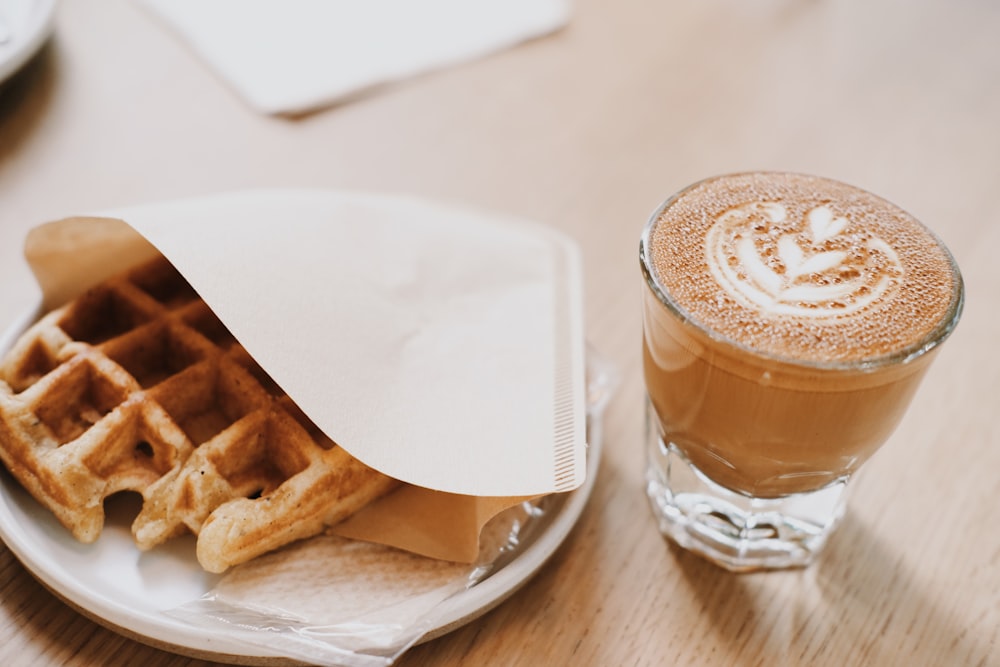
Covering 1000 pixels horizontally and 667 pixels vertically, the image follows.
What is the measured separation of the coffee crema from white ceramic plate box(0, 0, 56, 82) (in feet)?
3.25

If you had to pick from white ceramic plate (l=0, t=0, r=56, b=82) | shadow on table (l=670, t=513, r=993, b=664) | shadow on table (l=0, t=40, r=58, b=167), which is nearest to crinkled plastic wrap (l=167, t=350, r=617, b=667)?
shadow on table (l=670, t=513, r=993, b=664)

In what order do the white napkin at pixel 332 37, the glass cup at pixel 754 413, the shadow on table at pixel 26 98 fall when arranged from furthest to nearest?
the white napkin at pixel 332 37, the shadow on table at pixel 26 98, the glass cup at pixel 754 413

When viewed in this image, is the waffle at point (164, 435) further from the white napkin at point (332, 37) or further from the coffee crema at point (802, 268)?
the white napkin at point (332, 37)

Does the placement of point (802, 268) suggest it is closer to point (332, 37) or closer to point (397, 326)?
point (397, 326)

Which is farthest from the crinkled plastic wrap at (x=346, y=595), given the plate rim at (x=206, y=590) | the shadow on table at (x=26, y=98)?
the shadow on table at (x=26, y=98)

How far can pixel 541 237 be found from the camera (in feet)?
3.24

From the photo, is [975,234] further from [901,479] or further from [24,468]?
[24,468]

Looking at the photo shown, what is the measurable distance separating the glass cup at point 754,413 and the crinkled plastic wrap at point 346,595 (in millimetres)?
102

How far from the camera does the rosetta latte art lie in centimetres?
66

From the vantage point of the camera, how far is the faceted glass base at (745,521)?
75cm

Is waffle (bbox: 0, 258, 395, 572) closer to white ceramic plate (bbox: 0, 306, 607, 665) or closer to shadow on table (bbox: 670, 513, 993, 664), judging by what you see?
white ceramic plate (bbox: 0, 306, 607, 665)

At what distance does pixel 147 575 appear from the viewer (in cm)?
68

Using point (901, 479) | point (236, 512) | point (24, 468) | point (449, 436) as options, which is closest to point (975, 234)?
point (901, 479)

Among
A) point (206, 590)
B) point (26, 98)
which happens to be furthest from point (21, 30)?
point (206, 590)
